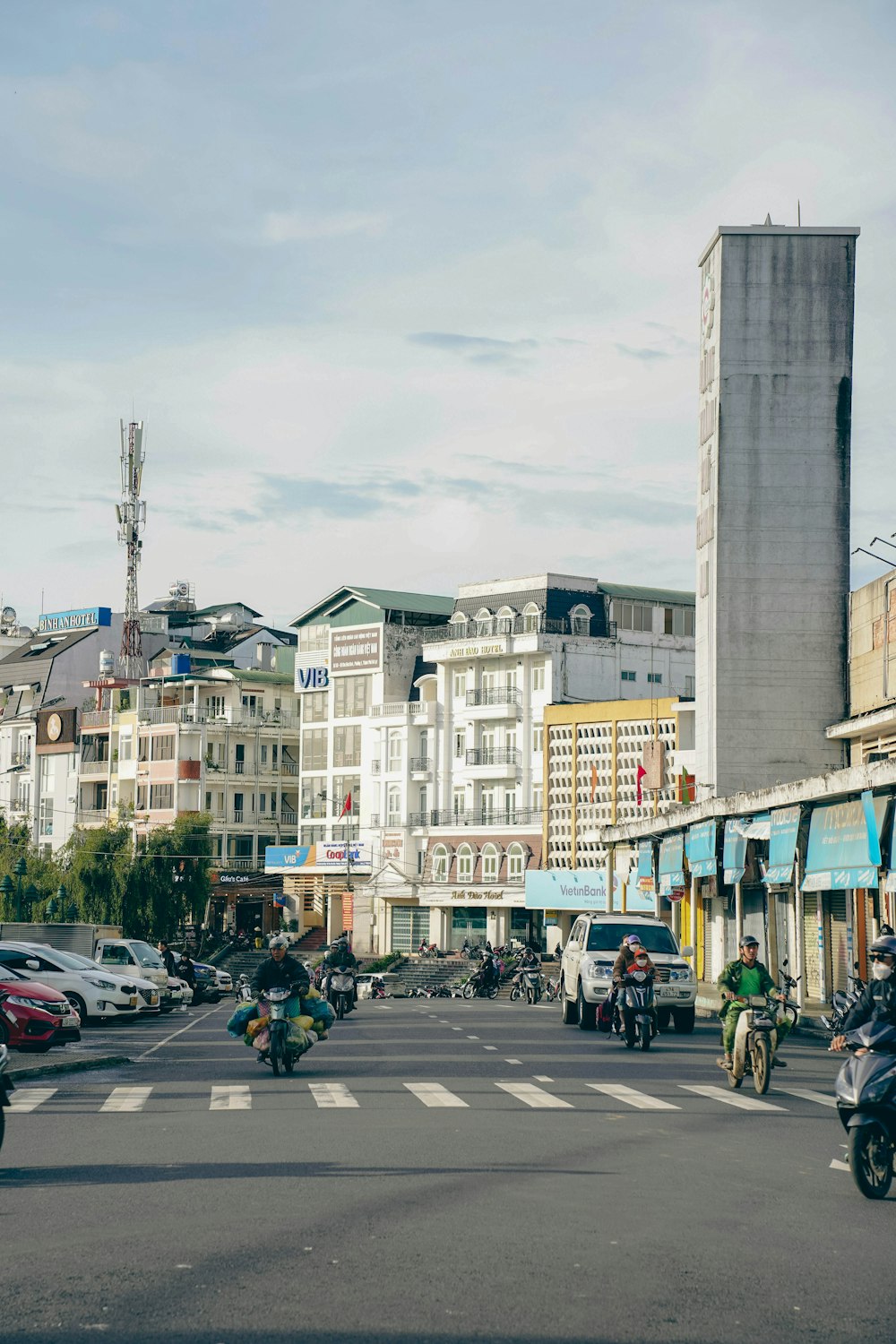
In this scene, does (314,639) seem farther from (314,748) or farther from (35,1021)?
(35,1021)

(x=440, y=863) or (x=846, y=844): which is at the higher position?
(x=440, y=863)

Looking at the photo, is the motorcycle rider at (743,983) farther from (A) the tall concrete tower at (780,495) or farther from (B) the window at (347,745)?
(B) the window at (347,745)

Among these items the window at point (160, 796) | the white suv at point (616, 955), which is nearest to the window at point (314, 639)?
the window at point (160, 796)

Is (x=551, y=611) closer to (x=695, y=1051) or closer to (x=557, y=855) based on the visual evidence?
(x=557, y=855)

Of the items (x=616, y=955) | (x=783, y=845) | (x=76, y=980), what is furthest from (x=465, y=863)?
(x=616, y=955)

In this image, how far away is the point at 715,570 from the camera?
53281 millimetres

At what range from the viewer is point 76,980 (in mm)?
32688

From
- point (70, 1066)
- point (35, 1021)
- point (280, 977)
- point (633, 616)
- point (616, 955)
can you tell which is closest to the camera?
point (280, 977)

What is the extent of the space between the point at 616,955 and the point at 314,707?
6584cm

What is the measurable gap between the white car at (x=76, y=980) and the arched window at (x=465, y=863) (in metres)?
49.1

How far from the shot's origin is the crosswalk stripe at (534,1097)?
1649 cm

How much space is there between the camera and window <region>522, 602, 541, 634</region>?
82.5 meters

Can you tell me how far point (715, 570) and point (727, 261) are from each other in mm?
9207

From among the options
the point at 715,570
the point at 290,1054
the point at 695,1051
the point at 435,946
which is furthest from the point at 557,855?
the point at 290,1054
